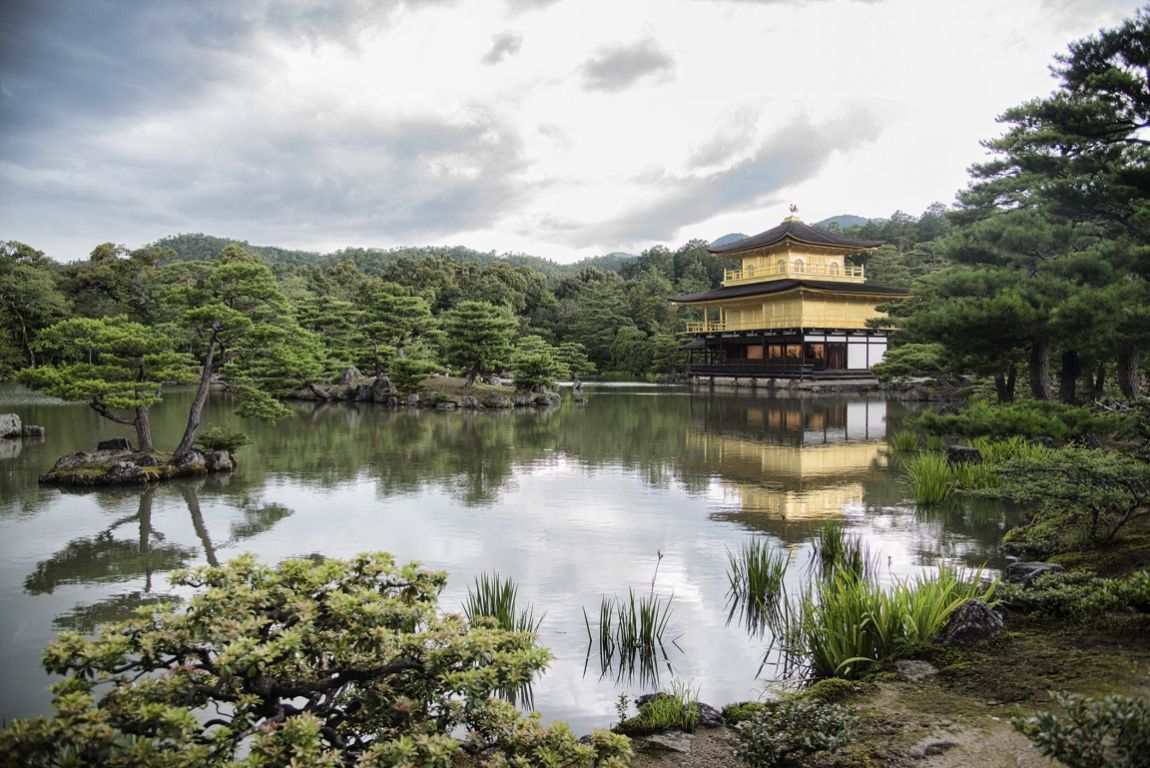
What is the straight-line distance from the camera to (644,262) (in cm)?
6319

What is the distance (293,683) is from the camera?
2508 millimetres

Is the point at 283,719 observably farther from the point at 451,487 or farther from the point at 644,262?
the point at 644,262

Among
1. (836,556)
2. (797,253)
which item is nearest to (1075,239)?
(836,556)

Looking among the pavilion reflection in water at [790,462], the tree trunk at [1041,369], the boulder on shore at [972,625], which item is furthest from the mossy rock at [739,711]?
the tree trunk at [1041,369]

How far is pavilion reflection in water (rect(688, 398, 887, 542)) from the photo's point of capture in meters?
8.04

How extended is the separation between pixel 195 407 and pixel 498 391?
13032 mm

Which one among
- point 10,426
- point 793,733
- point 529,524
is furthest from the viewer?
point 10,426

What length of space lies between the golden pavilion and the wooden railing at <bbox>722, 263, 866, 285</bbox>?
0.04 metres

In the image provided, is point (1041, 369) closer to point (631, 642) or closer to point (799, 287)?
point (631, 642)

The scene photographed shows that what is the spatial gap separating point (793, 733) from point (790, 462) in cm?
878

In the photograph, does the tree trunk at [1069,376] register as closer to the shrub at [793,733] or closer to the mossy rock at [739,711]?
the mossy rock at [739,711]

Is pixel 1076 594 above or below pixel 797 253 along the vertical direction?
below

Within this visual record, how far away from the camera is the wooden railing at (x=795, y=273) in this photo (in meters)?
32.0

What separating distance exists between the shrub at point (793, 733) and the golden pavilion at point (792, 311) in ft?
88.3
